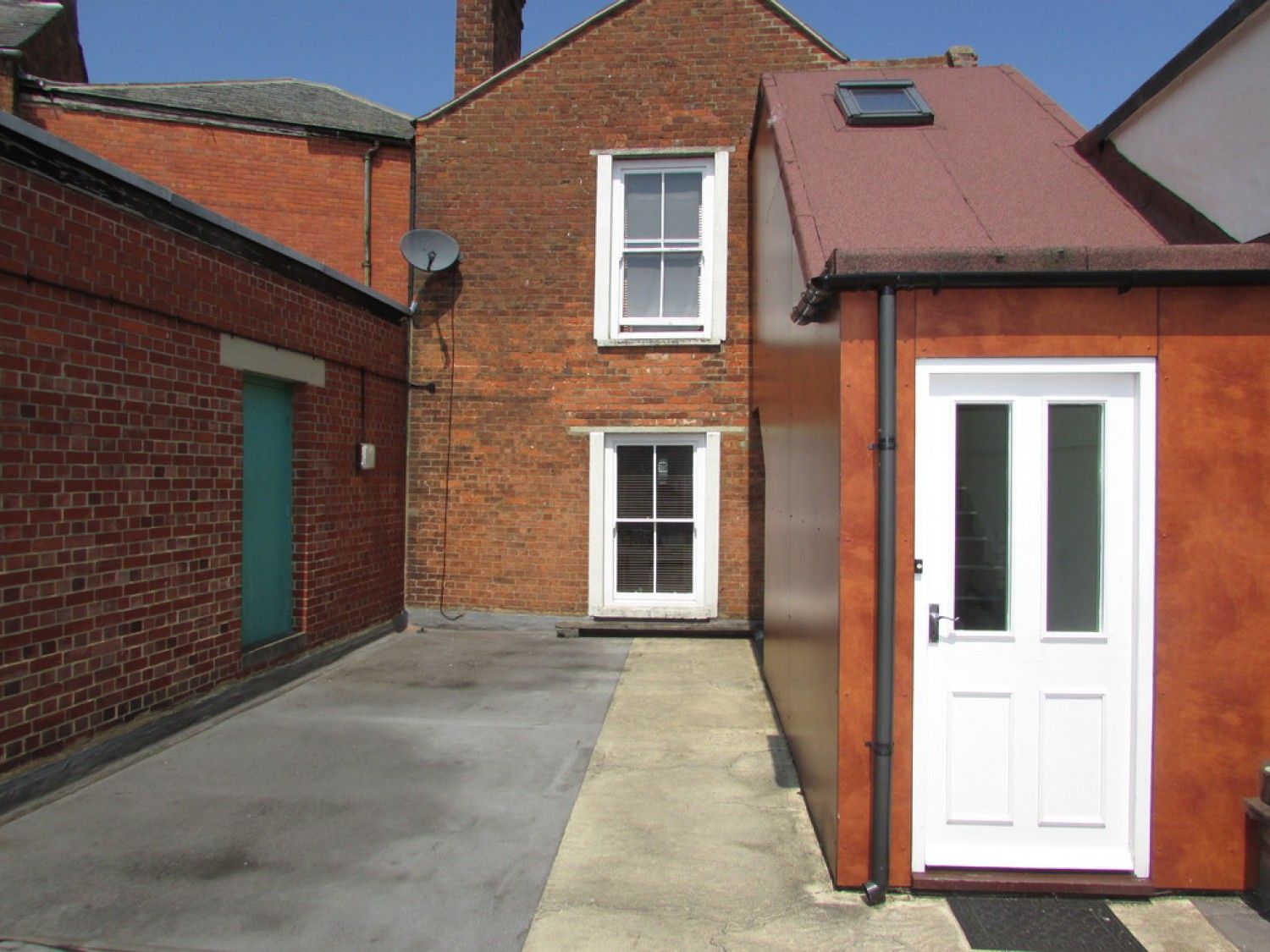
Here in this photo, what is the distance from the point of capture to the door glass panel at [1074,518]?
359 centimetres

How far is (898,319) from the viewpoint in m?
3.56

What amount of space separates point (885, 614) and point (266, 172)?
9.16m

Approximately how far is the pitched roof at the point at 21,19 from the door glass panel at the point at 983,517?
11.5m

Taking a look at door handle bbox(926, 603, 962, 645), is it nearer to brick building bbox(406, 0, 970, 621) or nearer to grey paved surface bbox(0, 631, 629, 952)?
grey paved surface bbox(0, 631, 629, 952)

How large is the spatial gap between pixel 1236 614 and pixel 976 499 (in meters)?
1.17

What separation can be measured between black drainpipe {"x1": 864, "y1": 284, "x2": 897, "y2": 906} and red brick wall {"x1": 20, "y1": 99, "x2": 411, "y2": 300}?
7.44m

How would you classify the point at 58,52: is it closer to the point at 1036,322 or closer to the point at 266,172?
the point at 266,172

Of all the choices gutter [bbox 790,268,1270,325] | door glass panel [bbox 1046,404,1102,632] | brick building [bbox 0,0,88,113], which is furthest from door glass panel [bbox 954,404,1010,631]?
brick building [bbox 0,0,88,113]

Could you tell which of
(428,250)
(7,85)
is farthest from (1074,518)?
(7,85)

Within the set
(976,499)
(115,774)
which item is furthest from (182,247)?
(976,499)

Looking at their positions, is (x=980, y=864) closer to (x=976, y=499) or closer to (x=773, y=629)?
(x=976, y=499)

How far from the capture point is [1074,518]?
3607 mm

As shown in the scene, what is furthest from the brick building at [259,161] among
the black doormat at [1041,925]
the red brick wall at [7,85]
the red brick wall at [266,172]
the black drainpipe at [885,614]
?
the black doormat at [1041,925]

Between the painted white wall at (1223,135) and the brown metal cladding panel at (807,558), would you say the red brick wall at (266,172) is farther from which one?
the painted white wall at (1223,135)
